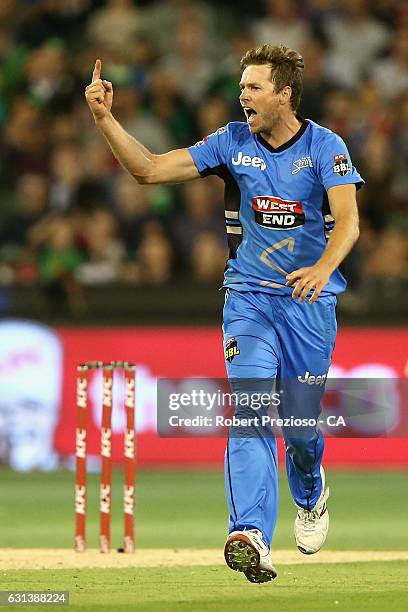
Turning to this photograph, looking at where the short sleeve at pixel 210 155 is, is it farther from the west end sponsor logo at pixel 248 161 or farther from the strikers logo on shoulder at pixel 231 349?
the strikers logo on shoulder at pixel 231 349

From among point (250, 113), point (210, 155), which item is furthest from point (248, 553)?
point (250, 113)

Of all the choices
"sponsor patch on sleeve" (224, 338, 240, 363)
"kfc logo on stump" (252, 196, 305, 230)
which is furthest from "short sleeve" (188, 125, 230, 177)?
"sponsor patch on sleeve" (224, 338, 240, 363)

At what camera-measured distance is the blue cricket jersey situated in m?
7.04

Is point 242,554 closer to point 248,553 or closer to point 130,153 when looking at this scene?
point 248,553

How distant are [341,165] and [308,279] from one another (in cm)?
78

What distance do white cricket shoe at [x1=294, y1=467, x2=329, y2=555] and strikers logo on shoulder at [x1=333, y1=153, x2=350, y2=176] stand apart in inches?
65.8

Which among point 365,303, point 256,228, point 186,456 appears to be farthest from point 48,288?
point 256,228

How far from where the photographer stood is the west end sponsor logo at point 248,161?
708 centimetres

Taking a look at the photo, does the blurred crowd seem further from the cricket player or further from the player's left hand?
the player's left hand

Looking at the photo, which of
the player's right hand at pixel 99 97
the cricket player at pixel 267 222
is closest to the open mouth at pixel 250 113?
the cricket player at pixel 267 222

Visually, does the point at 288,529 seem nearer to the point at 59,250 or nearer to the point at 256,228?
the point at 256,228

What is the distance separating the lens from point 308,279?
6.42 metres

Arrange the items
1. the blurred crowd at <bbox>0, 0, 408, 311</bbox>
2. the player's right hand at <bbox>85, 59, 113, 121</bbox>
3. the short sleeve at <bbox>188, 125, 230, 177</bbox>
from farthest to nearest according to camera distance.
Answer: the blurred crowd at <bbox>0, 0, 408, 311</bbox> < the short sleeve at <bbox>188, 125, 230, 177</bbox> < the player's right hand at <bbox>85, 59, 113, 121</bbox>

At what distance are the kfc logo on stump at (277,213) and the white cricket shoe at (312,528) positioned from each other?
4.63 feet
